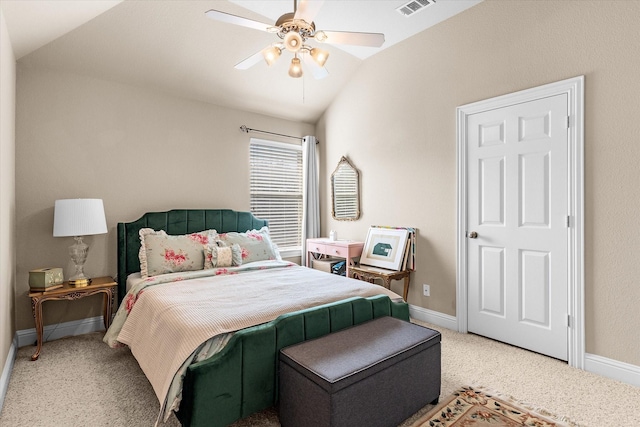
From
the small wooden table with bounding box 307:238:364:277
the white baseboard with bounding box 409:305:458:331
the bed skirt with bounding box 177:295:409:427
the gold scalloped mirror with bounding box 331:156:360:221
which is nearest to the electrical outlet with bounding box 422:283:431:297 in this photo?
the white baseboard with bounding box 409:305:458:331

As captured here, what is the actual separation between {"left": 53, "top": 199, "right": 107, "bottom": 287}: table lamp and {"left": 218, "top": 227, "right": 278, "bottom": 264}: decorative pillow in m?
1.12

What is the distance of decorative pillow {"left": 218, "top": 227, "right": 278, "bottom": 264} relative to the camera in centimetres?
366

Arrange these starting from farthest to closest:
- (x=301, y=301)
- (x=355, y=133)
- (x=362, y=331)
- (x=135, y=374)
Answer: (x=355, y=133), (x=135, y=374), (x=301, y=301), (x=362, y=331)

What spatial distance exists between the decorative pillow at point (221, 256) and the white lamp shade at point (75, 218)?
935mm

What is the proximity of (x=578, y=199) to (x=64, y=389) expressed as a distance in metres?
3.91

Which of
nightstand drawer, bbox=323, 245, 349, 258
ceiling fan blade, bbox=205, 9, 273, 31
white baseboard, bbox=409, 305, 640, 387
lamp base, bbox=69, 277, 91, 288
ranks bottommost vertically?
white baseboard, bbox=409, 305, 640, 387

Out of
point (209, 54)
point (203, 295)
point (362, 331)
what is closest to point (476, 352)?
point (362, 331)

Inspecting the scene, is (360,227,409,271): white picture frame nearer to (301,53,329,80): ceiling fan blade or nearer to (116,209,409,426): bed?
(116,209,409,426): bed

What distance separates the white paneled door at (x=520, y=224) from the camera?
273 cm

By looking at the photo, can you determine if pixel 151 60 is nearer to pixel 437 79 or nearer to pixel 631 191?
pixel 437 79

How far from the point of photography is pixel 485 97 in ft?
10.3

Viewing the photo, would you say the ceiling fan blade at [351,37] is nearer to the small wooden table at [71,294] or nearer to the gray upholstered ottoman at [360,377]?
the gray upholstered ottoman at [360,377]

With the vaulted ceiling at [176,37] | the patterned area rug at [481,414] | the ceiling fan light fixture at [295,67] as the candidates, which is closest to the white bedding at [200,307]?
the patterned area rug at [481,414]

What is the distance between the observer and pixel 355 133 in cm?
444
